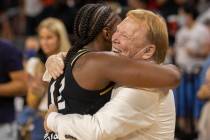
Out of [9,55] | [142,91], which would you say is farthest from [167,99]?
[9,55]

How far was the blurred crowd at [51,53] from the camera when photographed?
15.2 ft

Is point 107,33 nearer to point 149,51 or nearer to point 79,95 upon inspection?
point 149,51

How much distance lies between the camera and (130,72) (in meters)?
2.61

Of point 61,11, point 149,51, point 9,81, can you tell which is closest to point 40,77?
point 9,81

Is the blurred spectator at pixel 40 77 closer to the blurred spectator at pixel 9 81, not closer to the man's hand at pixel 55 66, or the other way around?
the blurred spectator at pixel 9 81

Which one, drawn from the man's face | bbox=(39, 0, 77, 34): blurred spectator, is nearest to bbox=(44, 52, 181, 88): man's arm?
the man's face

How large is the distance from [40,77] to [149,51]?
2.47 m

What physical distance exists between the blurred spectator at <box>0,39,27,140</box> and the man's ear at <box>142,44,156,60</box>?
202 cm

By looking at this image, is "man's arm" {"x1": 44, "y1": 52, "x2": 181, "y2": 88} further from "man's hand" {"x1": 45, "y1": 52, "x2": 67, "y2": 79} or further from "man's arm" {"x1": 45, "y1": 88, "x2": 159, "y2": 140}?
"man's hand" {"x1": 45, "y1": 52, "x2": 67, "y2": 79}

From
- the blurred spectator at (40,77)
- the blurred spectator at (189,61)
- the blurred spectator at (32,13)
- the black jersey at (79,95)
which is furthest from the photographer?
the blurred spectator at (32,13)

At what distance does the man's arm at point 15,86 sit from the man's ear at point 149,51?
2017mm

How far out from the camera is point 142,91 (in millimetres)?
2652

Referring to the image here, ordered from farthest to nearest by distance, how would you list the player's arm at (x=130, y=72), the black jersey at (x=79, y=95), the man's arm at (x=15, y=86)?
the man's arm at (x=15, y=86)
the black jersey at (x=79, y=95)
the player's arm at (x=130, y=72)

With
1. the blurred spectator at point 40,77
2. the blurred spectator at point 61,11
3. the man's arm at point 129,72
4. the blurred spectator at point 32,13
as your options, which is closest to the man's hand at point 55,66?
the man's arm at point 129,72
